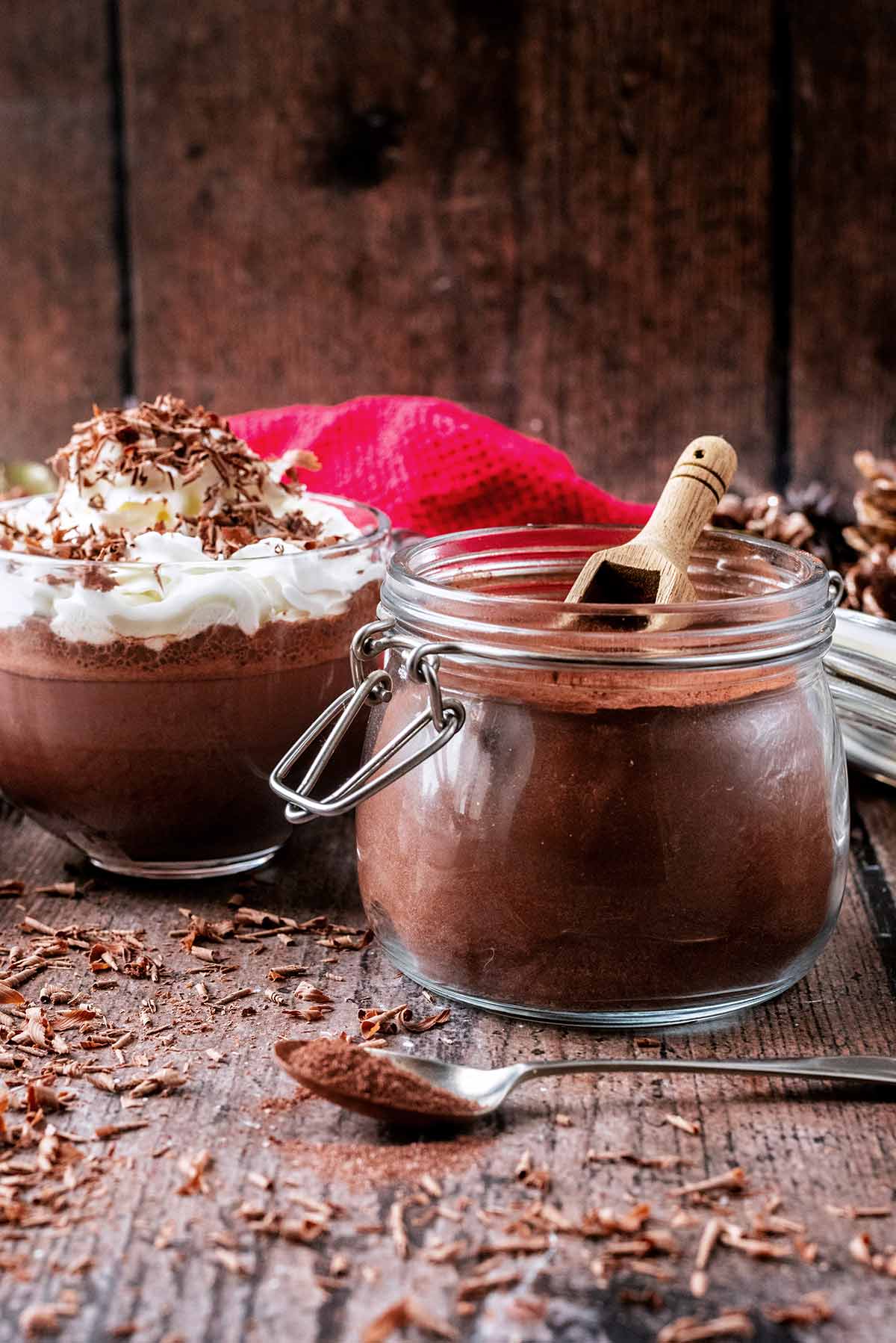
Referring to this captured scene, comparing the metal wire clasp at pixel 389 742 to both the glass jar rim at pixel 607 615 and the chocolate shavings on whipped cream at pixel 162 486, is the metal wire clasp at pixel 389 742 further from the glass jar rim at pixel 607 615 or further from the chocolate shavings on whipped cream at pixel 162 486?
the chocolate shavings on whipped cream at pixel 162 486

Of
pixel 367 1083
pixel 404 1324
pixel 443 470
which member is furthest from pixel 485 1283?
pixel 443 470

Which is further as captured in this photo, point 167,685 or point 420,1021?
point 167,685

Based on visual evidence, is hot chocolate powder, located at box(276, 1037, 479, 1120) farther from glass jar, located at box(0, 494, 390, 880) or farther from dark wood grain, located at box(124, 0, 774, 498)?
dark wood grain, located at box(124, 0, 774, 498)

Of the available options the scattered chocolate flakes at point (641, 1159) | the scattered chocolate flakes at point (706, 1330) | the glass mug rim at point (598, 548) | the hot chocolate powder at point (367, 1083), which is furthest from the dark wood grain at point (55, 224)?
the scattered chocolate flakes at point (706, 1330)

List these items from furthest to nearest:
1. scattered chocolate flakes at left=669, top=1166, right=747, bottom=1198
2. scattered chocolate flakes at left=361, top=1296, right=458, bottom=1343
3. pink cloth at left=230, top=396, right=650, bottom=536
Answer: pink cloth at left=230, top=396, right=650, bottom=536 < scattered chocolate flakes at left=669, top=1166, right=747, bottom=1198 < scattered chocolate flakes at left=361, top=1296, right=458, bottom=1343

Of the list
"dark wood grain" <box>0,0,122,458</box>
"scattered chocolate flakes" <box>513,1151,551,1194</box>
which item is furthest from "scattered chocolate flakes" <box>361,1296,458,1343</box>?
"dark wood grain" <box>0,0,122,458</box>

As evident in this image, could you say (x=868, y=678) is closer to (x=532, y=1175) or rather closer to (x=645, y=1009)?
(x=645, y=1009)
